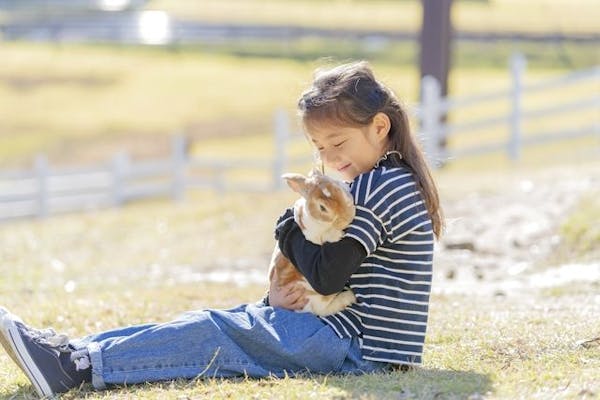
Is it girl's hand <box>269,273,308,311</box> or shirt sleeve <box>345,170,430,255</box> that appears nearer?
shirt sleeve <box>345,170,430,255</box>

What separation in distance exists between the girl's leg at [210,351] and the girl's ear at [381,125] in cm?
72

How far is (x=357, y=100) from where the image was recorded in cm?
455

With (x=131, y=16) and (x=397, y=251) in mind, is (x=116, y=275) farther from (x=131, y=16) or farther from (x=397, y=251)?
(x=131, y=16)

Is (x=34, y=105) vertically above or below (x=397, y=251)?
below

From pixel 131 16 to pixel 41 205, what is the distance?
40693mm

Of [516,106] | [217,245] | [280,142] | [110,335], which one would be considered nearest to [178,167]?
[280,142]

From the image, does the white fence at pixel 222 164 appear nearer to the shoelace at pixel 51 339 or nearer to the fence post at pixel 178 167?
the fence post at pixel 178 167

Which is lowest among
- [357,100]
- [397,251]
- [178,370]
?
[178,370]

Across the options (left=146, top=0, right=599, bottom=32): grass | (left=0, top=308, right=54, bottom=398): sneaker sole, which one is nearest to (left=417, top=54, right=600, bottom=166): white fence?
(left=0, top=308, right=54, bottom=398): sneaker sole

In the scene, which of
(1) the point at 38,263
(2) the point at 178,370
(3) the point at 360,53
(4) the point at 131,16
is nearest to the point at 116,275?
(1) the point at 38,263

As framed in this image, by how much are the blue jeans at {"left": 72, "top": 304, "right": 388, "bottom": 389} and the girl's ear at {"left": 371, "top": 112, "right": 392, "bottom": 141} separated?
718mm

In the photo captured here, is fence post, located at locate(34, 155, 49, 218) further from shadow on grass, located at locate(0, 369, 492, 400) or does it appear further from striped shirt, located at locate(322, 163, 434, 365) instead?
striped shirt, located at locate(322, 163, 434, 365)

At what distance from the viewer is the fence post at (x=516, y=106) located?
56.0ft

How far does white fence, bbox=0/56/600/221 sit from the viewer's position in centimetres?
1677
